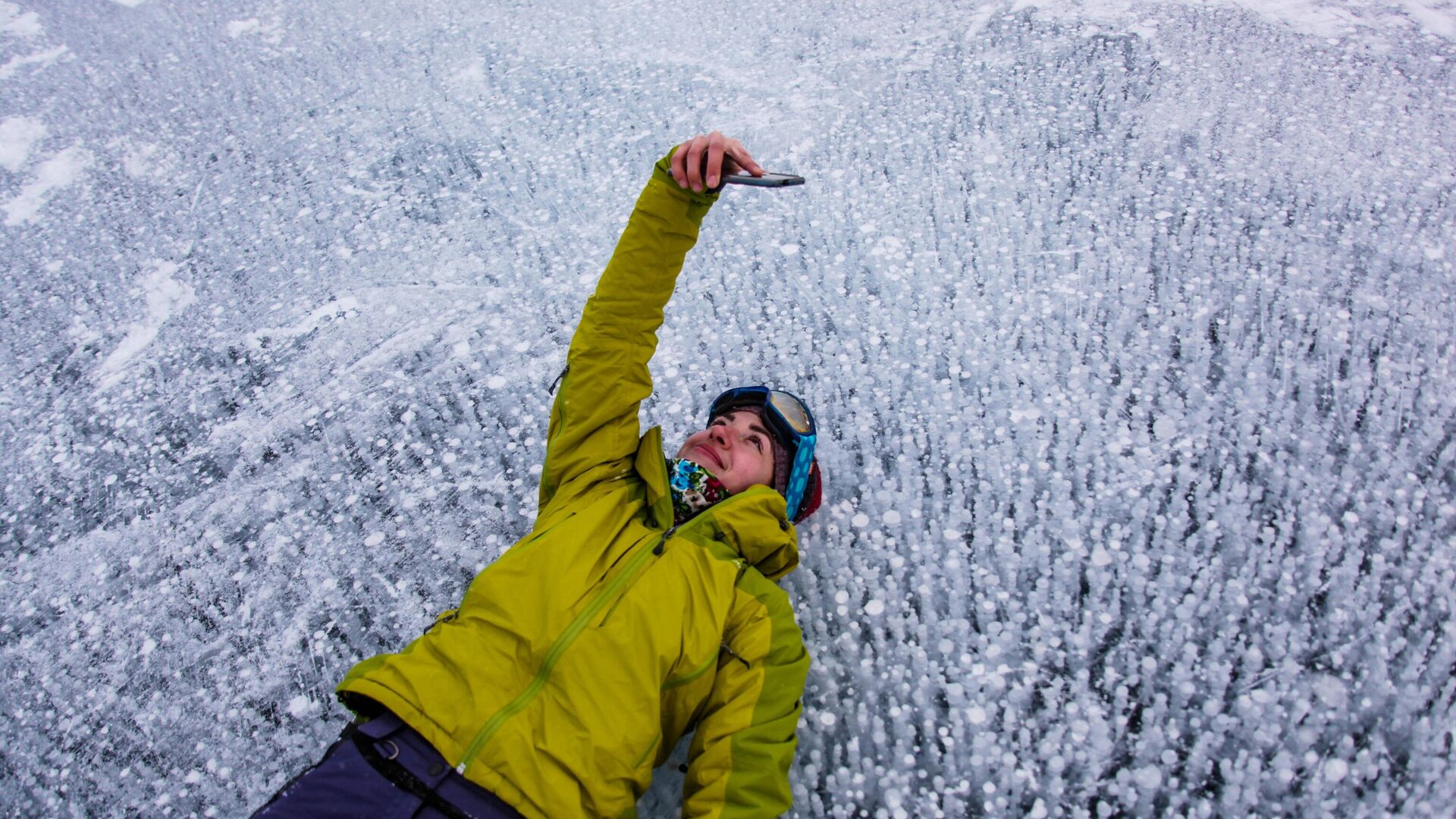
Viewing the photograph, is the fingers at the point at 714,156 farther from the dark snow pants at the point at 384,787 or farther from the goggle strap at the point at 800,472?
the dark snow pants at the point at 384,787

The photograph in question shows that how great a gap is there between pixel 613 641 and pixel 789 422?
363 millimetres

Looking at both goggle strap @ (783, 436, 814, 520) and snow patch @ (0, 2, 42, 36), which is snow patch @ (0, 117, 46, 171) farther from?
goggle strap @ (783, 436, 814, 520)

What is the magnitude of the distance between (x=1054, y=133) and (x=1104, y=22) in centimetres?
43

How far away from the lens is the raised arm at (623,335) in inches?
34.7

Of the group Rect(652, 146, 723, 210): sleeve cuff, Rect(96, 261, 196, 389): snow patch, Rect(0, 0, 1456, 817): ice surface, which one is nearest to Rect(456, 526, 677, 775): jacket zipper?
Rect(0, 0, 1456, 817): ice surface

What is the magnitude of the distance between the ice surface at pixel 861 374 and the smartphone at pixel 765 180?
44 centimetres

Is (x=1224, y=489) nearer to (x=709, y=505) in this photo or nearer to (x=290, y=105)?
(x=709, y=505)

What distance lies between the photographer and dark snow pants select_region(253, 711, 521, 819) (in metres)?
0.72

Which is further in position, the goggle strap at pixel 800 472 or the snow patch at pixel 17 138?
the snow patch at pixel 17 138

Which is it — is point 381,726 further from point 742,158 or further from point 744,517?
point 742,158

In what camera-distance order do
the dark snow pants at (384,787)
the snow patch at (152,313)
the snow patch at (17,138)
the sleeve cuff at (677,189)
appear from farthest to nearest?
the snow patch at (17,138)
the snow patch at (152,313)
the sleeve cuff at (677,189)
the dark snow pants at (384,787)

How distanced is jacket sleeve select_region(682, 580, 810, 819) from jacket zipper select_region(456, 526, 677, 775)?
118 mm

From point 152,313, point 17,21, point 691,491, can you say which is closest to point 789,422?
point 691,491

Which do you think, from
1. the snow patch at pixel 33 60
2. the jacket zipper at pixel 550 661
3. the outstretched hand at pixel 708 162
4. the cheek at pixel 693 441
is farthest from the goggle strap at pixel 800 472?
the snow patch at pixel 33 60
